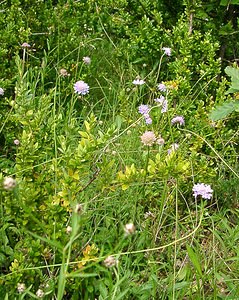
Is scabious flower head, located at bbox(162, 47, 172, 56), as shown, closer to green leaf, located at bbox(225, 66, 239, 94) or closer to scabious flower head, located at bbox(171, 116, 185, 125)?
scabious flower head, located at bbox(171, 116, 185, 125)

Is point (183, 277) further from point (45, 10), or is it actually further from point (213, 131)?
point (45, 10)

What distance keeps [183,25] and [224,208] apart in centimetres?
89

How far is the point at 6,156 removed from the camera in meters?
2.50

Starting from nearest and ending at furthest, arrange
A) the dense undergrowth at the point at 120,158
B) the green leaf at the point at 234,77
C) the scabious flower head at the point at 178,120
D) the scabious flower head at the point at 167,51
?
the dense undergrowth at the point at 120,158
the green leaf at the point at 234,77
the scabious flower head at the point at 178,120
the scabious flower head at the point at 167,51

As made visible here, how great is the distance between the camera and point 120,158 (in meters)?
2.16

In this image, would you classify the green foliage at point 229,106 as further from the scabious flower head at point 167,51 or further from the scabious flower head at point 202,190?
the scabious flower head at point 167,51

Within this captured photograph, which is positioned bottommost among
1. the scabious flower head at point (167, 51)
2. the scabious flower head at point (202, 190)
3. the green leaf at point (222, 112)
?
the scabious flower head at point (202, 190)

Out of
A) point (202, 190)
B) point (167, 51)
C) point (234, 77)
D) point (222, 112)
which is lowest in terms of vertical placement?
point (202, 190)

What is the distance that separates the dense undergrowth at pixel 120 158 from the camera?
170 centimetres

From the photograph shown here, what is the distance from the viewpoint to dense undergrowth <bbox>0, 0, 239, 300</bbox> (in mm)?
1698

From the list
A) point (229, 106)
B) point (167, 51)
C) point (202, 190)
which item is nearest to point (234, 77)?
point (229, 106)

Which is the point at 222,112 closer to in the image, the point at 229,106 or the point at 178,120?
the point at 229,106

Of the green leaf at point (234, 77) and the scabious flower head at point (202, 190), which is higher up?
the green leaf at point (234, 77)

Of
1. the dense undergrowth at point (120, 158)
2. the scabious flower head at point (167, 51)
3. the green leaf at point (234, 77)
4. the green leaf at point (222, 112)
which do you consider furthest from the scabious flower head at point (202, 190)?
the scabious flower head at point (167, 51)
